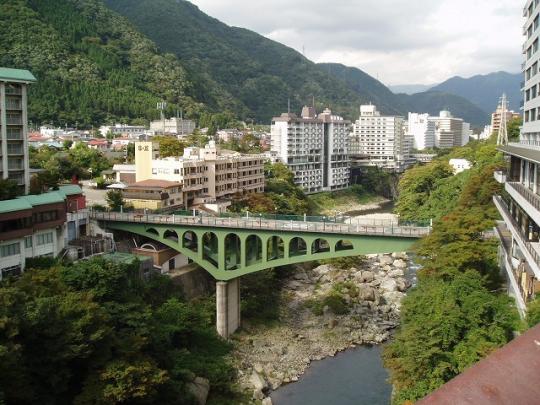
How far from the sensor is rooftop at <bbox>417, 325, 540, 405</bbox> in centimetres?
240

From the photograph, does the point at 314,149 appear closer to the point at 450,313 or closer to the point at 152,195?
the point at 152,195

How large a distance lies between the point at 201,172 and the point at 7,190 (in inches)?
942

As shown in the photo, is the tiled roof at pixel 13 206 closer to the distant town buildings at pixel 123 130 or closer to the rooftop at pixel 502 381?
the rooftop at pixel 502 381

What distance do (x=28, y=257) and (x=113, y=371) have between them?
13041 mm

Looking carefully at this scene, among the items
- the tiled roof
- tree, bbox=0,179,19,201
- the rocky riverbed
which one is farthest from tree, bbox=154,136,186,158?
the tiled roof

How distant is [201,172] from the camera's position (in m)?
54.2

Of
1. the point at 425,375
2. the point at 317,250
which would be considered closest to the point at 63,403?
the point at 425,375

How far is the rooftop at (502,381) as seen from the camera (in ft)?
7.88

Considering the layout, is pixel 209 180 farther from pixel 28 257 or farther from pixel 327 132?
pixel 327 132

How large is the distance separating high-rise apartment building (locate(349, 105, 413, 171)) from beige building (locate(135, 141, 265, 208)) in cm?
5968

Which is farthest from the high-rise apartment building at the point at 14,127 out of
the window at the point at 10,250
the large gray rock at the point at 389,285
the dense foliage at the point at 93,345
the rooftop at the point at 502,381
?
the rooftop at the point at 502,381

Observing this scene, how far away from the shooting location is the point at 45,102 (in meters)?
103

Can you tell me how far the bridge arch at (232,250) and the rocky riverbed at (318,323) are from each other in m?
4.72

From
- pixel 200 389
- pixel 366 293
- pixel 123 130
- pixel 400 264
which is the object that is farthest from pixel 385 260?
pixel 123 130
